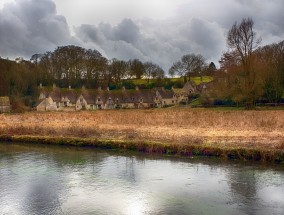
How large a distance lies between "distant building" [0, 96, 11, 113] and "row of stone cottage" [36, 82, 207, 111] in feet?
28.6

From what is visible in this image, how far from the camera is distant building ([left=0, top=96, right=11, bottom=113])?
57.0 m

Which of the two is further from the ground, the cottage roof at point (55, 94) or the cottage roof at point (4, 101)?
the cottage roof at point (55, 94)

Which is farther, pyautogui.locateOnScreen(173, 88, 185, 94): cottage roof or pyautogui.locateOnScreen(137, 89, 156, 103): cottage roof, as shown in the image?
pyautogui.locateOnScreen(173, 88, 185, 94): cottage roof

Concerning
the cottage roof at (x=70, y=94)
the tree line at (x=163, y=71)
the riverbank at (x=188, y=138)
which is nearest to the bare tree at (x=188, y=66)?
the tree line at (x=163, y=71)

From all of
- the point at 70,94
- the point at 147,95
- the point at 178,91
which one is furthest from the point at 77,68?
the point at 178,91

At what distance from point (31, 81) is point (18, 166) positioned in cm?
5422

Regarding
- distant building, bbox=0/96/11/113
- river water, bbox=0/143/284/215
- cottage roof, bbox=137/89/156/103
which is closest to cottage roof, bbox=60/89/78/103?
cottage roof, bbox=137/89/156/103

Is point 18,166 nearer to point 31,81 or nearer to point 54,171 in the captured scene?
point 54,171

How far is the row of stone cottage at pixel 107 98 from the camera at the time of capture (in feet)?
234

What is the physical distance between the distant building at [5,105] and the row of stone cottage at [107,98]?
8.71 meters

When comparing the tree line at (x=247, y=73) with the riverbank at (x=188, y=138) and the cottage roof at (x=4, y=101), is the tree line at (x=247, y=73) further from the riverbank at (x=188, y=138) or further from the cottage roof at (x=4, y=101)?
the cottage roof at (x=4, y=101)

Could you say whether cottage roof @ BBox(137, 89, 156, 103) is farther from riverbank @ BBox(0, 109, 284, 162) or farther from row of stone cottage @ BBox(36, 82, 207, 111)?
riverbank @ BBox(0, 109, 284, 162)

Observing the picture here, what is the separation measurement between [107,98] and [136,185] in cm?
6508

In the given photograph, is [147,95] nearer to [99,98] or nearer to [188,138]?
[99,98]
